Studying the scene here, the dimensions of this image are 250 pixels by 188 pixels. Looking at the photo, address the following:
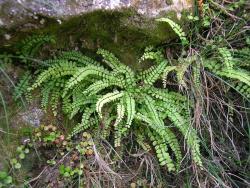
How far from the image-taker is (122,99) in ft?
12.9

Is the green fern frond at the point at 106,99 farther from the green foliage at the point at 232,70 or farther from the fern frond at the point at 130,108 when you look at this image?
the green foliage at the point at 232,70

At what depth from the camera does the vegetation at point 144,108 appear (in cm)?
392

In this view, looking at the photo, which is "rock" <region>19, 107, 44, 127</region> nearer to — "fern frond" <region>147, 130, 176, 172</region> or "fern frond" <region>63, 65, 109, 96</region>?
"fern frond" <region>63, 65, 109, 96</region>

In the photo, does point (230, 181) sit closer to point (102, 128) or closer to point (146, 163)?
point (146, 163)

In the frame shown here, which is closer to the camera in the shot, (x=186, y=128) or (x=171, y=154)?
(x=186, y=128)

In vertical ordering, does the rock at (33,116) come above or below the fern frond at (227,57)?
below

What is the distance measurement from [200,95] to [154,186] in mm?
1208

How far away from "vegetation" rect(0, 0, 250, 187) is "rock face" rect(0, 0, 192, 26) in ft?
0.65

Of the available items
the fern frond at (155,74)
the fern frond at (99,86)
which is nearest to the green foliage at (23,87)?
the fern frond at (99,86)

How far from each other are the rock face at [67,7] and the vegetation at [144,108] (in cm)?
20

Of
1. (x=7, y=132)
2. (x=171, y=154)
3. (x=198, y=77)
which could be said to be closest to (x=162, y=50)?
(x=198, y=77)

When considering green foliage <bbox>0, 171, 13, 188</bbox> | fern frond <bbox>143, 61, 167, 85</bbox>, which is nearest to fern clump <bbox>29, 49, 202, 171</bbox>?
fern frond <bbox>143, 61, 167, 85</bbox>

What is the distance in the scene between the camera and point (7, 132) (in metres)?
3.80

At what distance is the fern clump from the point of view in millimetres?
3945
